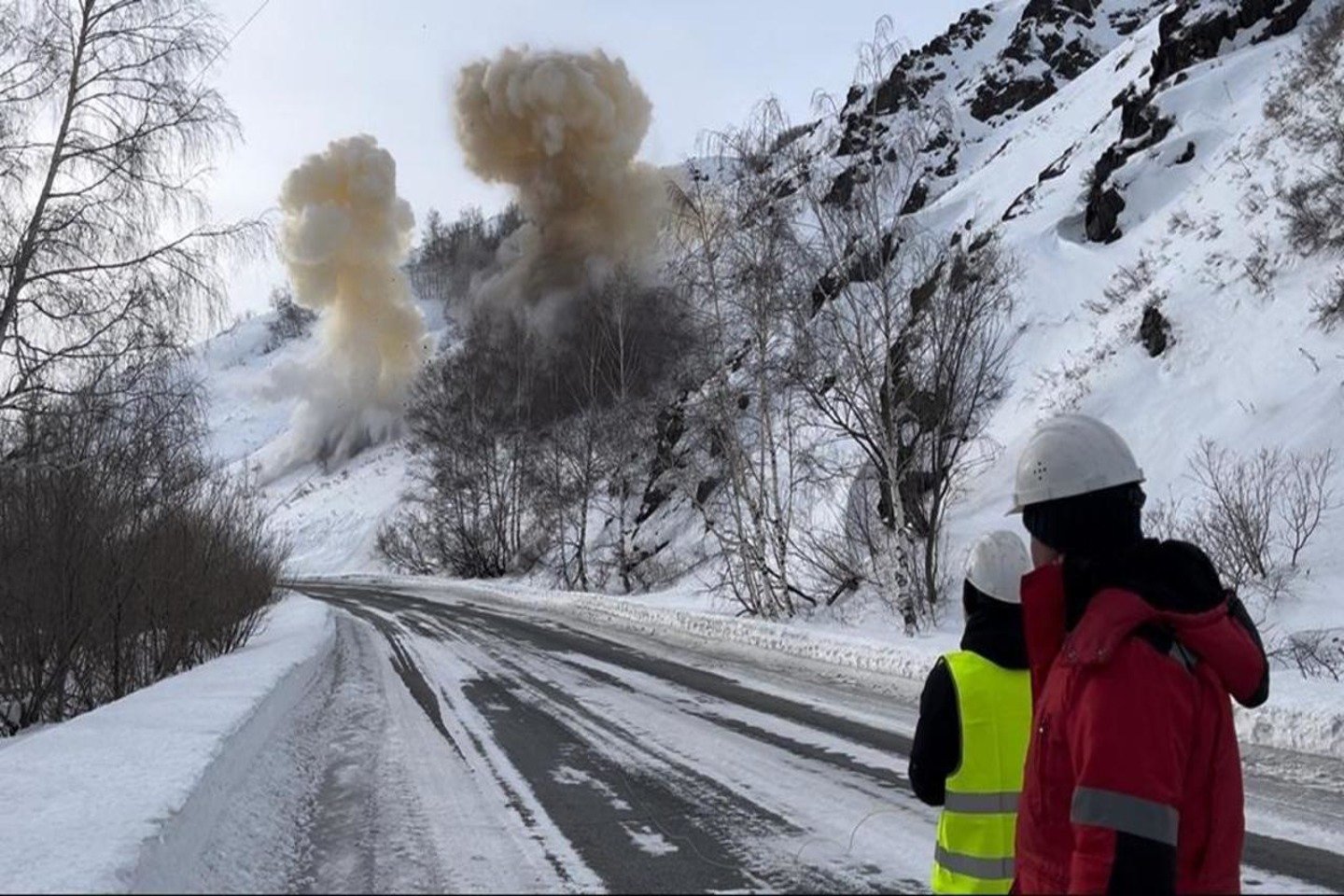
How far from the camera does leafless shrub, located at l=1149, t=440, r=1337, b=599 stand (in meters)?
11.2

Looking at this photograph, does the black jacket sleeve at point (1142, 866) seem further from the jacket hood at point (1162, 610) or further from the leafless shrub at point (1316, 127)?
the leafless shrub at point (1316, 127)

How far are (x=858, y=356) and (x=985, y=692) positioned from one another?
12.0 metres

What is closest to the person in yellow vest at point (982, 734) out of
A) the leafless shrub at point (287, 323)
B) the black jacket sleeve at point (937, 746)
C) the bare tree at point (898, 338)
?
the black jacket sleeve at point (937, 746)

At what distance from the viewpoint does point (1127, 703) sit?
152 centimetres

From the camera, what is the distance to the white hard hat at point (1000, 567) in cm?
253

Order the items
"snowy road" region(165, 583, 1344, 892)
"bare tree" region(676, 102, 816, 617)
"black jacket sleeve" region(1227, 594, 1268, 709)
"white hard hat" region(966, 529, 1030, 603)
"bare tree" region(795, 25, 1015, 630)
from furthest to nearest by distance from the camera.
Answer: "bare tree" region(676, 102, 816, 617) < "bare tree" region(795, 25, 1015, 630) < "snowy road" region(165, 583, 1344, 892) < "white hard hat" region(966, 529, 1030, 603) < "black jacket sleeve" region(1227, 594, 1268, 709)

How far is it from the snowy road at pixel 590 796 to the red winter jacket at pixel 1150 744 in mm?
2438

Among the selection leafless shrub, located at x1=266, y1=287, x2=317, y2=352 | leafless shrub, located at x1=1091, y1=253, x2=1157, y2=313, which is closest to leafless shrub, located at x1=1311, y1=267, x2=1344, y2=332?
leafless shrub, located at x1=1091, y1=253, x2=1157, y2=313

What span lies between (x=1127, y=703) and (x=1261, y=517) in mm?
11656

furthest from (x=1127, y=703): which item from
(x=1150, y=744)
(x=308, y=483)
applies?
(x=308, y=483)

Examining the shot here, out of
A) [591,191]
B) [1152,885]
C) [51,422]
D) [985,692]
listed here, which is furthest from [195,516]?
[591,191]

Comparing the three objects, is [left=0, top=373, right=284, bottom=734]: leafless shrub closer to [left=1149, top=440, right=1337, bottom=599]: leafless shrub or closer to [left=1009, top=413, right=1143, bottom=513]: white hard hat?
[left=1009, top=413, right=1143, bottom=513]: white hard hat

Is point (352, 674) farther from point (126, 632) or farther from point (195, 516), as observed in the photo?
point (195, 516)

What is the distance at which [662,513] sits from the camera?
30.1m
